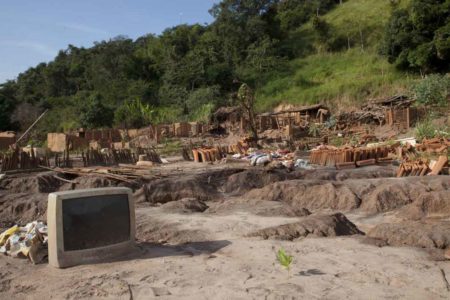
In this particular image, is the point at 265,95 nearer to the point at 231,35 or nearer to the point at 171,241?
the point at 231,35

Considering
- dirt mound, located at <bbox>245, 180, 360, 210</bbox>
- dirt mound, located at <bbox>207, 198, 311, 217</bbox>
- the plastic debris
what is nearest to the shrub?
the plastic debris

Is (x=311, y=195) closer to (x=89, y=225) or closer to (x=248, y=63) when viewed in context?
(x=89, y=225)

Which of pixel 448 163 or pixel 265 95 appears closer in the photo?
pixel 448 163

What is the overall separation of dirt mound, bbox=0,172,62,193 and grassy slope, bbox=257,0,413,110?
73.1 ft

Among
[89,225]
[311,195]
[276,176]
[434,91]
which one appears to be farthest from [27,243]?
[434,91]

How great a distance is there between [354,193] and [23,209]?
6.45 m

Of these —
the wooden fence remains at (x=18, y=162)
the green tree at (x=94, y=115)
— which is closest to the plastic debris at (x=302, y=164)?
the wooden fence remains at (x=18, y=162)

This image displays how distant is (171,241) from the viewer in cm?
Result: 682

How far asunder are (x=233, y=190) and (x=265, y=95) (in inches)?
1109

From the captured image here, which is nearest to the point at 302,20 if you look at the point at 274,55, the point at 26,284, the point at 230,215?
the point at 274,55

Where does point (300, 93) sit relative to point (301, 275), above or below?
above

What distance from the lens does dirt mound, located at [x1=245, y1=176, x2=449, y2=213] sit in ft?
29.2

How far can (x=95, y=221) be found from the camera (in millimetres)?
5613

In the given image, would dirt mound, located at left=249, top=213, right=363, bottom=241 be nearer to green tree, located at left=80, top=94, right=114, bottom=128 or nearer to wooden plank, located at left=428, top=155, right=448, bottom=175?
wooden plank, located at left=428, top=155, right=448, bottom=175
